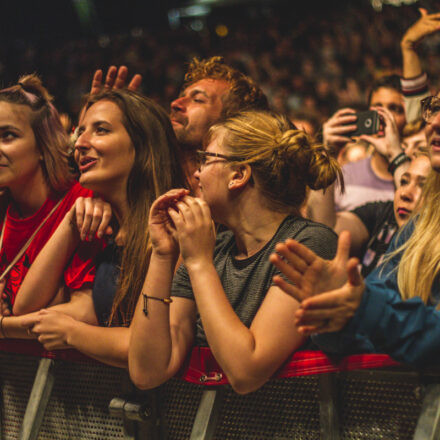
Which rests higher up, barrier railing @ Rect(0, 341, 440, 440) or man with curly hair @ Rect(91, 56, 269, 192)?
man with curly hair @ Rect(91, 56, 269, 192)

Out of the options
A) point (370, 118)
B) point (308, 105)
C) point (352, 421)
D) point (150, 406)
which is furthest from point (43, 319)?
point (308, 105)

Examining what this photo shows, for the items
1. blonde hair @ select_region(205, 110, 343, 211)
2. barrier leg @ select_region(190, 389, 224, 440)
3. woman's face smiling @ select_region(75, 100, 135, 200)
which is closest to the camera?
barrier leg @ select_region(190, 389, 224, 440)

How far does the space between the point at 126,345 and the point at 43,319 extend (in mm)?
308

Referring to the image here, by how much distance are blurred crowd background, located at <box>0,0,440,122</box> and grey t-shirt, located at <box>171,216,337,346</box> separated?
12.7 ft

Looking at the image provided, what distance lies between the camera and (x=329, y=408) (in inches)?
51.6

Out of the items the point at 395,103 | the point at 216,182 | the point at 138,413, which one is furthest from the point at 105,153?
the point at 395,103

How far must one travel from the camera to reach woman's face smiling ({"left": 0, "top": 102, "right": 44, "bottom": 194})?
2.33 meters

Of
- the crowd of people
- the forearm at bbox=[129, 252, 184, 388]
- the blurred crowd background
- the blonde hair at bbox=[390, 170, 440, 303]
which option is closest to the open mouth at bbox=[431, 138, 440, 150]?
the crowd of people

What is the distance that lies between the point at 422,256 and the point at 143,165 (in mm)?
1049

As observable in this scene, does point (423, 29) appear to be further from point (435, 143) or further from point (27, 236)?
point (27, 236)

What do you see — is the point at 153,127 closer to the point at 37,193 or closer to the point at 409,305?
the point at 37,193

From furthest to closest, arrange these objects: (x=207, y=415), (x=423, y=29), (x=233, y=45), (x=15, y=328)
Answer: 1. (x=233, y=45)
2. (x=423, y=29)
3. (x=15, y=328)
4. (x=207, y=415)

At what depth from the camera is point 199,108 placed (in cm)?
260

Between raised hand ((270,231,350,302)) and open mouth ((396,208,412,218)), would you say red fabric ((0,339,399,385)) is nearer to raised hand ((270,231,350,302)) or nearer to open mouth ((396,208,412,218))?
raised hand ((270,231,350,302))
